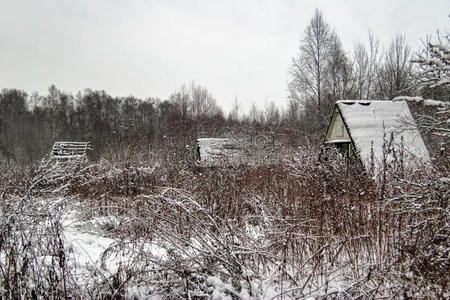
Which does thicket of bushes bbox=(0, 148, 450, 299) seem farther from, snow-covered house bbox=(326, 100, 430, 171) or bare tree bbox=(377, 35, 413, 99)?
bare tree bbox=(377, 35, 413, 99)

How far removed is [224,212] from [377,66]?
24727 mm

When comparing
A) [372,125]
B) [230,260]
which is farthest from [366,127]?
[230,260]

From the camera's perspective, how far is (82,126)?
141ft

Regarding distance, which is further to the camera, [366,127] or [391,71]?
[391,71]

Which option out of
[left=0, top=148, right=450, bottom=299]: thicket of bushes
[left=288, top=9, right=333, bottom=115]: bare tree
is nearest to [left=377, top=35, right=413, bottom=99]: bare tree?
[left=288, top=9, right=333, bottom=115]: bare tree

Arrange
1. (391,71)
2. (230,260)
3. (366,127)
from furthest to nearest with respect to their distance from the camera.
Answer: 1. (391,71)
2. (366,127)
3. (230,260)

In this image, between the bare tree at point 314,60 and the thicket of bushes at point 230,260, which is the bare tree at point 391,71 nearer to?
the bare tree at point 314,60

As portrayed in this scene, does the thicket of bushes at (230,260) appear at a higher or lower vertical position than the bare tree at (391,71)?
lower

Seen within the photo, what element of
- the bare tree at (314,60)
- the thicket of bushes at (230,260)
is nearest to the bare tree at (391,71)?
the bare tree at (314,60)

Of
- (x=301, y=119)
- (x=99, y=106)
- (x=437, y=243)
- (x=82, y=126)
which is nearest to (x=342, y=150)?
(x=437, y=243)

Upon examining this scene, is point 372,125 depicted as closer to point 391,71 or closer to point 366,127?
point 366,127

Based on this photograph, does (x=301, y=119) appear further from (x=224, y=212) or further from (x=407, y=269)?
(x=407, y=269)

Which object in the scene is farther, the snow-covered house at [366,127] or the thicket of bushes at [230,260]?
the snow-covered house at [366,127]

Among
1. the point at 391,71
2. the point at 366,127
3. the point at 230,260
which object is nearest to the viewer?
the point at 230,260
